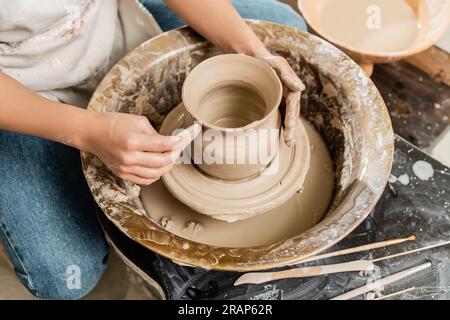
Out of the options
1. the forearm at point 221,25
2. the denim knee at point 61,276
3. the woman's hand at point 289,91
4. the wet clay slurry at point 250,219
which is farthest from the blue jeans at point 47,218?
the woman's hand at point 289,91

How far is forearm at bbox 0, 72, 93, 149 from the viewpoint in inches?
42.6

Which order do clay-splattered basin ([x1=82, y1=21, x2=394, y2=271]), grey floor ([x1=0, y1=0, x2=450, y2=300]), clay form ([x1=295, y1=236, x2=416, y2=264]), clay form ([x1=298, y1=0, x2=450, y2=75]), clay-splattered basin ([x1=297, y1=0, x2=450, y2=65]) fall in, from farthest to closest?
clay form ([x1=298, y1=0, x2=450, y2=75])
grey floor ([x1=0, y1=0, x2=450, y2=300])
clay-splattered basin ([x1=297, y1=0, x2=450, y2=65])
clay form ([x1=295, y1=236, x2=416, y2=264])
clay-splattered basin ([x1=82, y1=21, x2=394, y2=271])

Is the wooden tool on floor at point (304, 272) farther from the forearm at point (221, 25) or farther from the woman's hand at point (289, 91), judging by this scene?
the forearm at point (221, 25)

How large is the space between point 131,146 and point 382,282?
28.5 inches

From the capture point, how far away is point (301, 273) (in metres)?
1.23

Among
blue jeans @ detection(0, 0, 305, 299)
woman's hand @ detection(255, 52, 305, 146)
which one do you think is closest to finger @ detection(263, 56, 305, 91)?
woman's hand @ detection(255, 52, 305, 146)

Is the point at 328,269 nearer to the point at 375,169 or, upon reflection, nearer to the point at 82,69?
the point at 375,169

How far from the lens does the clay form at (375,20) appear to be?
1944mm

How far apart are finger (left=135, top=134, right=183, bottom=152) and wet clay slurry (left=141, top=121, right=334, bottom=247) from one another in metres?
0.28

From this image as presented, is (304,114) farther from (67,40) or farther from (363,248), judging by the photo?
(67,40)

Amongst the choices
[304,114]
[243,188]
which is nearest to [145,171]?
[243,188]

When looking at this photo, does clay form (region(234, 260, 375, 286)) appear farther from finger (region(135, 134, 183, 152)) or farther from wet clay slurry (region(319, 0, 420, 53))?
wet clay slurry (region(319, 0, 420, 53))

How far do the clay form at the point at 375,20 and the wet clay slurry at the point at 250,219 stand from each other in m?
0.80
